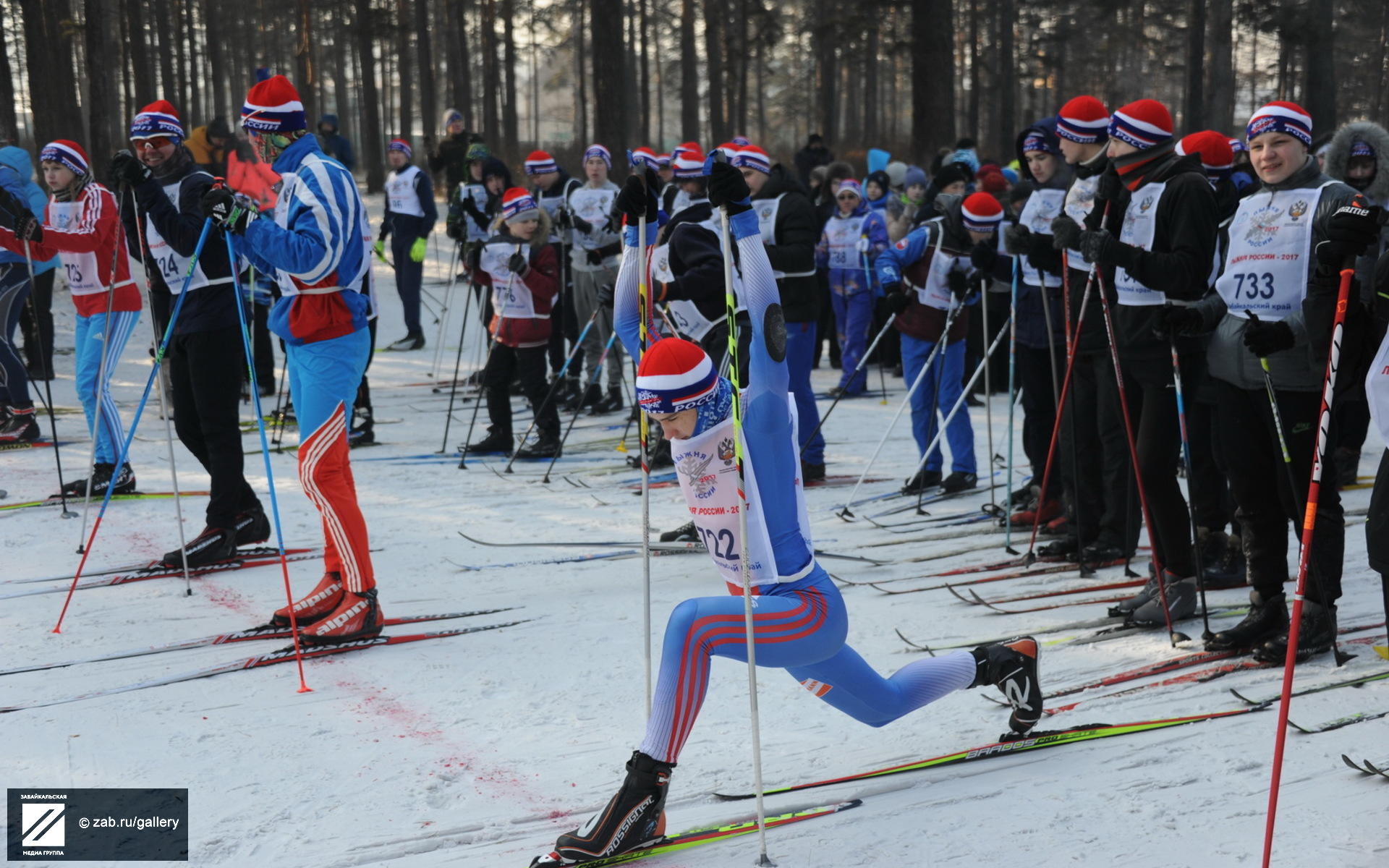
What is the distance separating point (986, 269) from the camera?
664 cm

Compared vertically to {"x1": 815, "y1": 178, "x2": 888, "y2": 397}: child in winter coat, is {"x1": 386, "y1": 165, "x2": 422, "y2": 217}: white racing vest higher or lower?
higher

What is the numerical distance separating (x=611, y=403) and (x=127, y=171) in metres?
5.81

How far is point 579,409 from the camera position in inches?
350

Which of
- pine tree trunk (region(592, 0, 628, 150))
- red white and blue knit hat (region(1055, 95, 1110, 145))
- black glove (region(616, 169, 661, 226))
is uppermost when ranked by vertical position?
pine tree trunk (region(592, 0, 628, 150))

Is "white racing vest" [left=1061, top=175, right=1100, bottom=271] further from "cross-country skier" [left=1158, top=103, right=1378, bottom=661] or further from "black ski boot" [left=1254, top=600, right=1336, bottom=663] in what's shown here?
"black ski boot" [left=1254, top=600, right=1336, bottom=663]

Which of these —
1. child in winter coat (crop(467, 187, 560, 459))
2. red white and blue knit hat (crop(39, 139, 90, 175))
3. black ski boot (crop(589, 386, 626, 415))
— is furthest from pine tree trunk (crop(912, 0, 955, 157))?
red white and blue knit hat (crop(39, 139, 90, 175))

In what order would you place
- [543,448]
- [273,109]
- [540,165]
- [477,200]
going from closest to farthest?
[273,109] → [543,448] → [540,165] → [477,200]

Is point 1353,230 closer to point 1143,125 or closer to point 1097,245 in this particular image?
point 1097,245

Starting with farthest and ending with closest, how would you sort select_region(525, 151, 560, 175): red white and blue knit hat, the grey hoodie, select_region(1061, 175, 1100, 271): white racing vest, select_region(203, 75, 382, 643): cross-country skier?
select_region(525, 151, 560, 175): red white and blue knit hat
select_region(1061, 175, 1100, 271): white racing vest
select_region(203, 75, 382, 643): cross-country skier
the grey hoodie

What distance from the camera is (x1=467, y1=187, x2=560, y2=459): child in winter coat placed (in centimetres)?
880

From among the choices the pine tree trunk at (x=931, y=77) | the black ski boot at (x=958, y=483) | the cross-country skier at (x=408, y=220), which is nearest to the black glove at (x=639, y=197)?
the black ski boot at (x=958, y=483)

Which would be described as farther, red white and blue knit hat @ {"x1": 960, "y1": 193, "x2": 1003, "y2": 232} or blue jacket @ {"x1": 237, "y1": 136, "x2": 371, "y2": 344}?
red white and blue knit hat @ {"x1": 960, "y1": 193, "x2": 1003, "y2": 232}

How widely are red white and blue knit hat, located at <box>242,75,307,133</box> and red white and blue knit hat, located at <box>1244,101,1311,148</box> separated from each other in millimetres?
3807

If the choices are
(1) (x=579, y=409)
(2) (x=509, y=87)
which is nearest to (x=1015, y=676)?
(1) (x=579, y=409)
